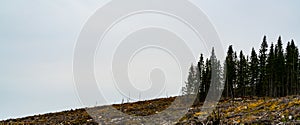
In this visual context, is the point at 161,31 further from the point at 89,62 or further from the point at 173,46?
the point at 89,62

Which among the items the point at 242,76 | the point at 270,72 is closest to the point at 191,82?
the point at 242,76

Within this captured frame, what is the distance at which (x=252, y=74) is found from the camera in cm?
6806

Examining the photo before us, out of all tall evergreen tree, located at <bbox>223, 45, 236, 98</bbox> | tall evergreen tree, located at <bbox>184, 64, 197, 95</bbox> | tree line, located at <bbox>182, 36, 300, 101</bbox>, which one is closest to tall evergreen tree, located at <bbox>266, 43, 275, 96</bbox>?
tree line, located at <bbox>182, 36, 300, 101</bbox>

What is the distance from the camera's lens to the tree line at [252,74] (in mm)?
63844

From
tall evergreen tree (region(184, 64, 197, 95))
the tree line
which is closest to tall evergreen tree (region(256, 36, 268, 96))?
the tree line

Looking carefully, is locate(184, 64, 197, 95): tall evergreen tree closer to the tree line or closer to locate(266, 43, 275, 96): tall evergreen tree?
the tree line

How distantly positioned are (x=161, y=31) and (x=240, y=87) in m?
52.7

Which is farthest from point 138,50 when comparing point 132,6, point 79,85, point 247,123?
point 247,123

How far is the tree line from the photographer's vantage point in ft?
209

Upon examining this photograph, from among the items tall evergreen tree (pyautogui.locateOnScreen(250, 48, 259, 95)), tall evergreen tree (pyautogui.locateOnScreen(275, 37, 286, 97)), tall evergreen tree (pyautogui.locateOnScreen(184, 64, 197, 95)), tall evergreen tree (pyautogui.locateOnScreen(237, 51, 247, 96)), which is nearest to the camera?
tall evergreen tree (pyautogui.locateOnScreen(275, 37, 286, 97))

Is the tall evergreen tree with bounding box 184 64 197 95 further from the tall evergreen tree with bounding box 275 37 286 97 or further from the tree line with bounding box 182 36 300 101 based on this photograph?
the tall evergreen tree with bounding box 275 37 286 97

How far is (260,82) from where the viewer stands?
221 ft

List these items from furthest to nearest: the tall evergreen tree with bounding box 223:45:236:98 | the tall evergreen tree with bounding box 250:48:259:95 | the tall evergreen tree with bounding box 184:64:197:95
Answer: the tall evergreen tree with bounding box 223:45:236:98, the tall evergreen tree with bounding box 250:48:259:95, the tall evergreen tree with bounding box 184:64:197:95

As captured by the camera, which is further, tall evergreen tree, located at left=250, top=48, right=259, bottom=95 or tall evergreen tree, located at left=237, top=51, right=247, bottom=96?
tall evergreen tree, located at left=237, top=51, right=247, bottom=96
